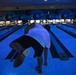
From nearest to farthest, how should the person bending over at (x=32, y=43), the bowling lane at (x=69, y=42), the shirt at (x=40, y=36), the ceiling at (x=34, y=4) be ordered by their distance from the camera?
the person bending over at (x=32, y=43) → the shirt at (x=40, y=36) → the bowling lane at (x=69, y=42) → the ceiling at (x=34, y=4)

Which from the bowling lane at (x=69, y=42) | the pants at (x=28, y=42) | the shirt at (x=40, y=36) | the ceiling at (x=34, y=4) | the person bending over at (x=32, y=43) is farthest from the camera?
the ceiling at (x=34, y=4)

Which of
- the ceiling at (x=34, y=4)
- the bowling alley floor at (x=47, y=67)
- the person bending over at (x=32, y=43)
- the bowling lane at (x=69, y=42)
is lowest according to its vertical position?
the bowling lane at (x=69, y=42)

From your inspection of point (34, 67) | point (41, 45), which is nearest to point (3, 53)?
point (34, 67)

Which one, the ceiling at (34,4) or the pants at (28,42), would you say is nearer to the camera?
Result: the pants at (28,42)

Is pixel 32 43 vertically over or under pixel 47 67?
over

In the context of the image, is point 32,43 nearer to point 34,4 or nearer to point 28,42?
point 28,42

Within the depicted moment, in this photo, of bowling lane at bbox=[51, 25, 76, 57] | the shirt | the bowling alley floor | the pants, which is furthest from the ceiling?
the pants

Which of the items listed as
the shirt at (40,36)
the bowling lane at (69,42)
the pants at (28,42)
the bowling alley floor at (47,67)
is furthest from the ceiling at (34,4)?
the pants at (28,42)

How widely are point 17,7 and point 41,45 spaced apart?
1550 cm

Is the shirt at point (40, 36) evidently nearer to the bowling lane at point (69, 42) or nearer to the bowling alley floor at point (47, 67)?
the bowling alley floor at point (47, 67)

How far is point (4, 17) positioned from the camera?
722 inches

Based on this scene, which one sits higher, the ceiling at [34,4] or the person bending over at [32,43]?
the ceiling at [34,4]

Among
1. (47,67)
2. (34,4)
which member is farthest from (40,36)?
(34,4)

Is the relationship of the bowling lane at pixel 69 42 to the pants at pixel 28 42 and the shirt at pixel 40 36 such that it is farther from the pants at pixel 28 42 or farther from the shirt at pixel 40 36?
the pants at pixel 28 42
